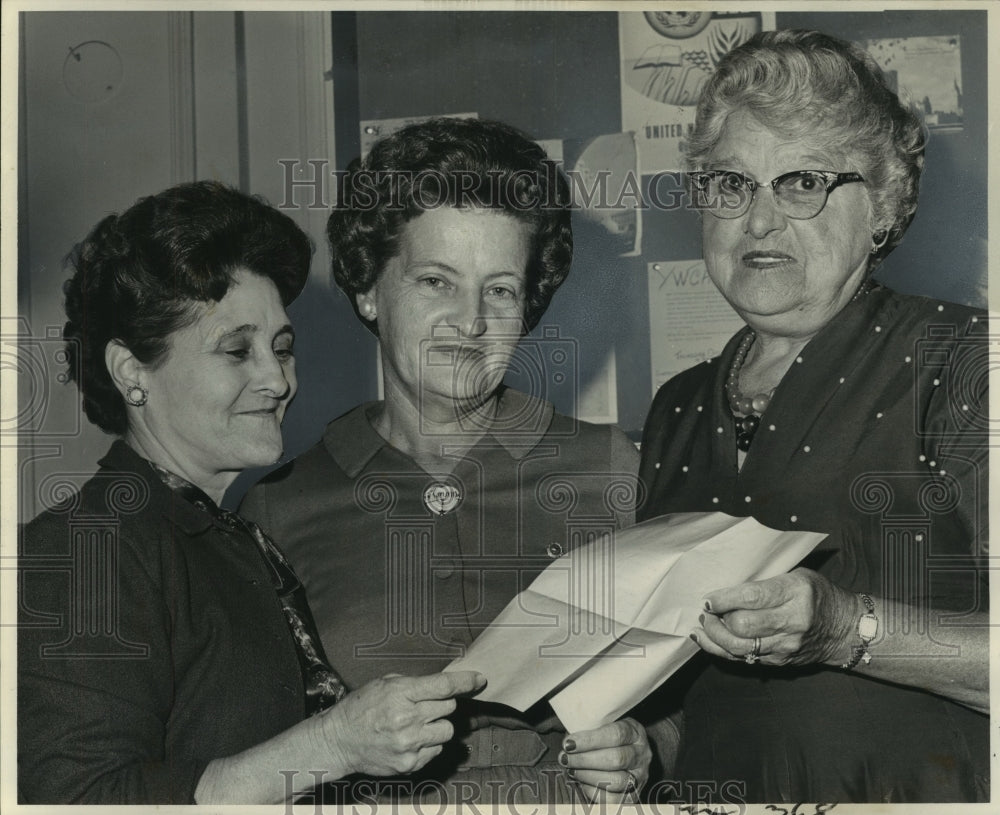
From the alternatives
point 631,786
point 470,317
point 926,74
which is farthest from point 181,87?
point 631,786

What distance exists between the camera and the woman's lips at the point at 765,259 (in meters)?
1.86

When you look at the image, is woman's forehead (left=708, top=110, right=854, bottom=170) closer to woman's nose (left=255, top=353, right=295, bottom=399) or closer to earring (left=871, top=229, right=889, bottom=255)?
earring (left=871, top=229, right=889, bottom=255)

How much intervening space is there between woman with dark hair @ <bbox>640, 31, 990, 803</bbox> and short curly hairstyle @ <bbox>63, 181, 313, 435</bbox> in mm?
685

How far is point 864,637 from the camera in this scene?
1.77m

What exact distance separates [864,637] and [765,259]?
59cm

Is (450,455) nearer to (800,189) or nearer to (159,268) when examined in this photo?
(159,268)

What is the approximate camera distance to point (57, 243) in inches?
76.3

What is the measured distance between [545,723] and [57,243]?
1.08 metres

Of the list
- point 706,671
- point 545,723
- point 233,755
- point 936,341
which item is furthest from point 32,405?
point 936,341

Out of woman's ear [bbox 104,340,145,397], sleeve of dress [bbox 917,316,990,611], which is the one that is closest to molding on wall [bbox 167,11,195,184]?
woman's ear [bbox 104,340,145,397]

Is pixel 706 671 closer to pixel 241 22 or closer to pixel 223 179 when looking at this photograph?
pixel 223 179

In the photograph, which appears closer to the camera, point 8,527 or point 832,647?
point 832,647

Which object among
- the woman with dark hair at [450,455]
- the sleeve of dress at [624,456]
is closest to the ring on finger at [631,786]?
the woman with dark hair at [450,455]

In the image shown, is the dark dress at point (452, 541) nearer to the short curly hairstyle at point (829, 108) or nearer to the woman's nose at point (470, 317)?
the woman's nose at point (470, 317)
